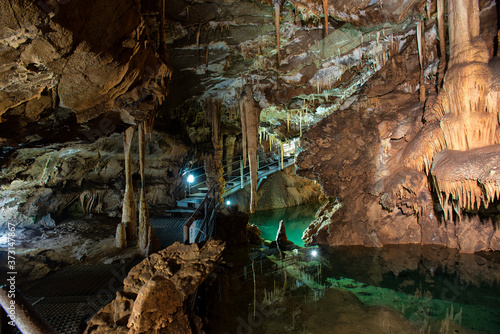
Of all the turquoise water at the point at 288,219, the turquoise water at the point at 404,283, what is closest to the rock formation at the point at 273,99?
the turquoise water at the point at 404,283

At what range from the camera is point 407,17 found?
615 cm

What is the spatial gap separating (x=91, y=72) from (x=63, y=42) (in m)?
0.69

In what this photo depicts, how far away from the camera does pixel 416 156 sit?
6.17 m

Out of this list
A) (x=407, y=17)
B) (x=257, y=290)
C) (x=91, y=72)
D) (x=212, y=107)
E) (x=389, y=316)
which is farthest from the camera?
(x=212, y=107)

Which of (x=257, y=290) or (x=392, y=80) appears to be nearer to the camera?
(x=257, y=290)

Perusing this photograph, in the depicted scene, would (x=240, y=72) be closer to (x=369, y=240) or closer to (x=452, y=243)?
(x=369, y=240)

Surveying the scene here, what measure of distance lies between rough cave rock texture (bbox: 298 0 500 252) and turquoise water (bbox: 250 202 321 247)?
4.54 m

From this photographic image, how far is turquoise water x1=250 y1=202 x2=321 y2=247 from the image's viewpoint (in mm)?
14219

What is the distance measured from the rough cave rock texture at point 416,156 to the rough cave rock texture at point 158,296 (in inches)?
196

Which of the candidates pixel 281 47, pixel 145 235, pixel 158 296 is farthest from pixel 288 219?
pixel 158 296

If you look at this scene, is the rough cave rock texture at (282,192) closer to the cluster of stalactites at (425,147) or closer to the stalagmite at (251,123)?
the stalagmite at (251,123)

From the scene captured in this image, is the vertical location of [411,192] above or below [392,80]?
below

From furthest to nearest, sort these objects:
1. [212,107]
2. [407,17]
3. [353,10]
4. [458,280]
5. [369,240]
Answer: [212,107] < [369,240] < [407,17] < [353,10] < [458,280]

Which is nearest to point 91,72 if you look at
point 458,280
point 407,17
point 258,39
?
point 258,39
